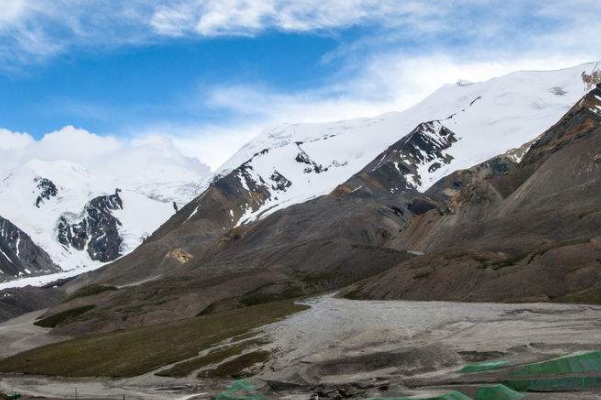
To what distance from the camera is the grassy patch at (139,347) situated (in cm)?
10169

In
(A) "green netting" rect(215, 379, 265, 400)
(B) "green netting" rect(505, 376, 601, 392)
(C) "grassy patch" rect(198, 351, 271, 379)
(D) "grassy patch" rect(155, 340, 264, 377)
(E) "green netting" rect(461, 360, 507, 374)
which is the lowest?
(B) "green netting" rect(505, 376, 601, 392)

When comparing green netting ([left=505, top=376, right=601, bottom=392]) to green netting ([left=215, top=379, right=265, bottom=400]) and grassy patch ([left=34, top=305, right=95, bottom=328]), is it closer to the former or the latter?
green netting ([left=215, top=379, right=265, bottom=400])

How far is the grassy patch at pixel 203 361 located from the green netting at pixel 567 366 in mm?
40460

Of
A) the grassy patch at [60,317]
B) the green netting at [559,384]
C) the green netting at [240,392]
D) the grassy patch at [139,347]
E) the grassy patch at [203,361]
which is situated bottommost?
the green netting at [559,384]

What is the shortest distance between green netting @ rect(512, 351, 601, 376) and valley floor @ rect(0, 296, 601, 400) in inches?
95.4

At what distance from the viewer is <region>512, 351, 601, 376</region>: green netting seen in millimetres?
61656

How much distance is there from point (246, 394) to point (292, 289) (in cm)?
10477

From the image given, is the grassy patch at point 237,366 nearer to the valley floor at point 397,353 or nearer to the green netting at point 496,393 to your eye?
the valley floor at point 397,353

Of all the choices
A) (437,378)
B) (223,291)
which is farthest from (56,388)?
(223,291)

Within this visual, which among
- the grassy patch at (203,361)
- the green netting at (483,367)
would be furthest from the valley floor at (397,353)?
the grassy patch at (203,361)

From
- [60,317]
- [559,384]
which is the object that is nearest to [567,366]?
[559,384]

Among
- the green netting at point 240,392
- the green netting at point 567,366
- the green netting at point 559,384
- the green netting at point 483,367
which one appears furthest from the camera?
the green netting at point 483,367

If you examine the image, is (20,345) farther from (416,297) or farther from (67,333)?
(416,297)

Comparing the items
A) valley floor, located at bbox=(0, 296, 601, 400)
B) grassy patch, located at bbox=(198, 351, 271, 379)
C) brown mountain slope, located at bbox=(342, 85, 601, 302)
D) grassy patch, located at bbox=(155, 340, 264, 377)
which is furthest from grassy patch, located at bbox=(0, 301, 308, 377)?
brown mountain slope, located at bbox=(342, 85, 601, 302)
